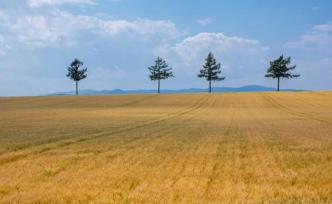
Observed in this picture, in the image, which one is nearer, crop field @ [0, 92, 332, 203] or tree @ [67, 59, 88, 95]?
crop field @ [0, 92, 332, 203]

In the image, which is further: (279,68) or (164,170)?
(279,68)

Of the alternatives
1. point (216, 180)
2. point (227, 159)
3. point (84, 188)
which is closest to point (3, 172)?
point (84, 188)

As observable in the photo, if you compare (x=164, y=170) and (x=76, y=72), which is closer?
(x=164, y=170)

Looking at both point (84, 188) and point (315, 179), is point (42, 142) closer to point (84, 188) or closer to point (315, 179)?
point (84, 188)

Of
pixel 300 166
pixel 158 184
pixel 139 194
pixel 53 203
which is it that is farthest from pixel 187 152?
pixel 53 203

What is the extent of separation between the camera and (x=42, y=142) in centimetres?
2534

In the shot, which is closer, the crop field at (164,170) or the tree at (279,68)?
the crop field at (164,170)

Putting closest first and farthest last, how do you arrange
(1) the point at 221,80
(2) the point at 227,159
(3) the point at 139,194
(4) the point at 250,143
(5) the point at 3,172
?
1. (3) the point at 139,194
2. (5) the point at 3,172
3. (2) the point at 227,159
4. (4) the point at 250,143
5. (1) the point at 221,80

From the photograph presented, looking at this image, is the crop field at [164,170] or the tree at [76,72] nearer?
the crop field at [164,170]

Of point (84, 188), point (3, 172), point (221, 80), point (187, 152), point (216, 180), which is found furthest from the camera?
point (221, 80)

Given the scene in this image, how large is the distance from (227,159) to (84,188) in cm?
747

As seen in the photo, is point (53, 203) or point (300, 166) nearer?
point (53, 203)

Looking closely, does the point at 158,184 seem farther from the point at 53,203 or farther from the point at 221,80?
the point at 221,80

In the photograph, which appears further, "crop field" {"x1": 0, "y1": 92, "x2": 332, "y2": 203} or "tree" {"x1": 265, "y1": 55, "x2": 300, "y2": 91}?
"tree" {"x1": 265, "y1": 55, "x2": 300, "y2": 91}
